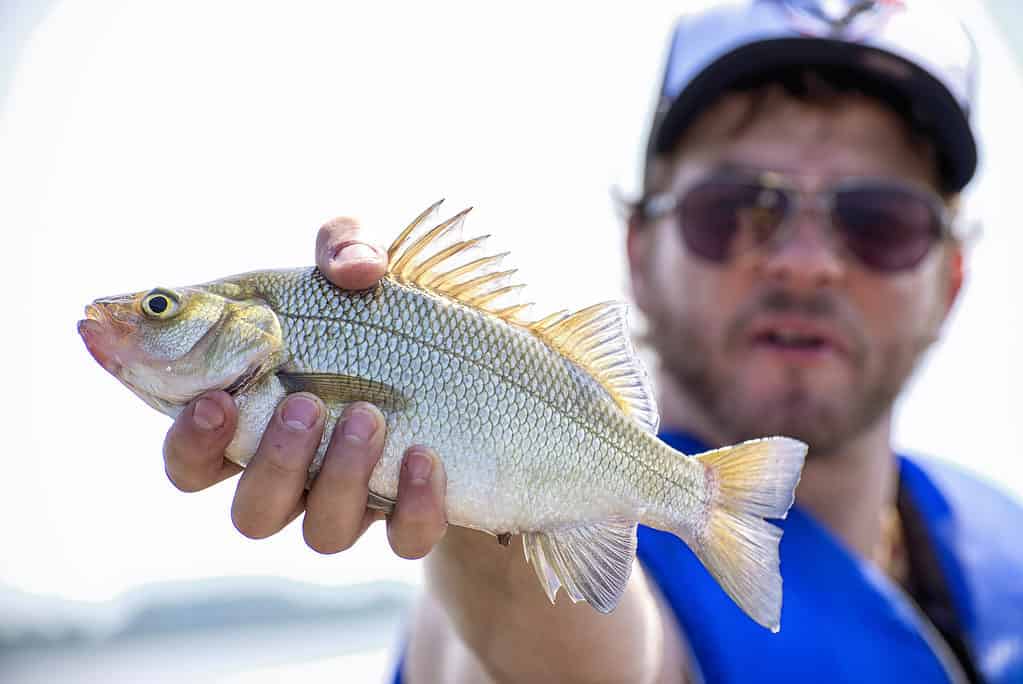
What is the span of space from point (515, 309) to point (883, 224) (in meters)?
2.56

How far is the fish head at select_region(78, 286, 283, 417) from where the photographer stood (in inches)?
61.2

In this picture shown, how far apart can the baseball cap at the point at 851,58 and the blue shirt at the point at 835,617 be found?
5.26 ft

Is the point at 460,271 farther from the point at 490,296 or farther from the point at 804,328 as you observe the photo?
the point at 804,328

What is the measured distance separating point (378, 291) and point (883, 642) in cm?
235

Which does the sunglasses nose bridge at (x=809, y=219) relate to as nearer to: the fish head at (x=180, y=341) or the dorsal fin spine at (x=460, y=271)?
the dorsal fin spine at (x=460, y=271)

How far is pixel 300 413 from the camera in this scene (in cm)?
150

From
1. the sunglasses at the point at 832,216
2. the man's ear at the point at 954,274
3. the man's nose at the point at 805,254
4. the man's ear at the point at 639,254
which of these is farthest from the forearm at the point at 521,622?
the man's ear at the point at 954,274

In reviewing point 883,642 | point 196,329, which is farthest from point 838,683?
point 196,329

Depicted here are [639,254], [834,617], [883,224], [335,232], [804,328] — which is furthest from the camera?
[639,254]

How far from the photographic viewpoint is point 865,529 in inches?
161

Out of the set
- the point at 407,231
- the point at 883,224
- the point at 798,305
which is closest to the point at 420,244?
the point at 407,231

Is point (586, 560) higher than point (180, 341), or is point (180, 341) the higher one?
point (180, 341)

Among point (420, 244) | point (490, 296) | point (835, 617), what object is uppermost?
point (420, 244)

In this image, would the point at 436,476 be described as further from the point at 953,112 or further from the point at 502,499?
the point at 953,112
